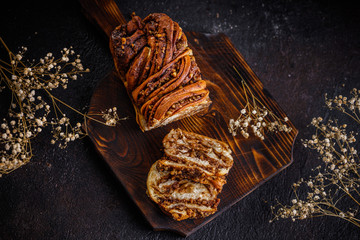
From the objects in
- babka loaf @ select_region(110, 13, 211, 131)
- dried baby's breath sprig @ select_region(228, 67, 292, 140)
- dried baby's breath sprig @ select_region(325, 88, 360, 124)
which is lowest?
dried baby's breath sprig @ select_region(325, 88, 360, 124)

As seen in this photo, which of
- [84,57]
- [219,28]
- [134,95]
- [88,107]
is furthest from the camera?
[219,28]

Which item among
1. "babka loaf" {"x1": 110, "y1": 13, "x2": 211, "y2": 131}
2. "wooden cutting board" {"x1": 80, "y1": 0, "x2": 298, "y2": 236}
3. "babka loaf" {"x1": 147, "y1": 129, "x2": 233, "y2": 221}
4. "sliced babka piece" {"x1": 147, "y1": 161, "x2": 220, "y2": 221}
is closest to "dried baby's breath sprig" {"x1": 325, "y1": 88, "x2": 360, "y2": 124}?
"wooden cutting board" {"x1": 80, "y1": 0, "x2": 298, "y2": 236}

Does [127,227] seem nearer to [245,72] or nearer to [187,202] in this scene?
[187,202]

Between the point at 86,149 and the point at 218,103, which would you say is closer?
the point at 86,149

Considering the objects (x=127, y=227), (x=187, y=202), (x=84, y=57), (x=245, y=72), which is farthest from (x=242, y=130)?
(x=84, y=57)

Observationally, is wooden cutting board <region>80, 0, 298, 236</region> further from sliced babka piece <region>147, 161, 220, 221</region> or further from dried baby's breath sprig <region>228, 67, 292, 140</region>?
sliced babka piece <region>147, 161, 220, 221</region>

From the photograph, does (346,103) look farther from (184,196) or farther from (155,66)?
(155,66)
